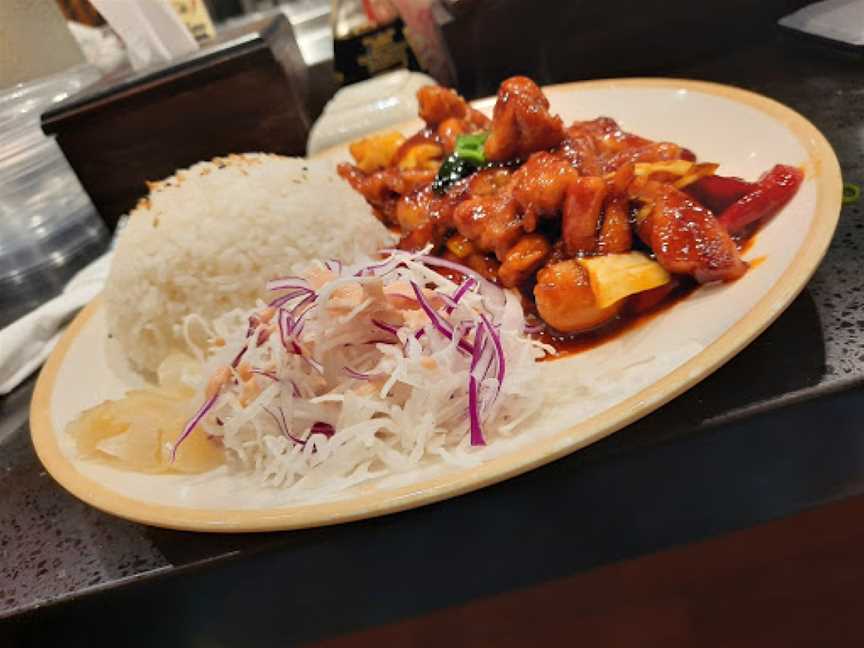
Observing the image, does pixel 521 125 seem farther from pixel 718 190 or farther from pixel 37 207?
pixel 37 207

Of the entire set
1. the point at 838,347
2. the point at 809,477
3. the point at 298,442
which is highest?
the point at 298,442

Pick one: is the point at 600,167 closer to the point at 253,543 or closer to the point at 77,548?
the point at 253,543

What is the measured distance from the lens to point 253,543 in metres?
1.16

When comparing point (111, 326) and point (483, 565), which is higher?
point (111, 326)

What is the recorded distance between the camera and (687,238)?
1.35 metres

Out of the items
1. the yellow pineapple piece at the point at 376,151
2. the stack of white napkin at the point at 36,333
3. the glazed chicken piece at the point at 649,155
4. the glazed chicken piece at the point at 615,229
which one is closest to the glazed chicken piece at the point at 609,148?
the glazed chicken piece at the point at 649,155

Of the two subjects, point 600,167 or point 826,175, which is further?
point 600,167

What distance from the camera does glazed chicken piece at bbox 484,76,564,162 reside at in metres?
1.70

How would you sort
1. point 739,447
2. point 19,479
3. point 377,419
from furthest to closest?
point 19,479 < point 377,419 < point 739,447

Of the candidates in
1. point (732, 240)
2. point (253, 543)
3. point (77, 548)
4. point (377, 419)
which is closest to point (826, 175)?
point (732, 240)

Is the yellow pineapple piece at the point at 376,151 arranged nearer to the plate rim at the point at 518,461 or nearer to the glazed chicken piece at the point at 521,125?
the glazed chicken piece at the point at 521,125

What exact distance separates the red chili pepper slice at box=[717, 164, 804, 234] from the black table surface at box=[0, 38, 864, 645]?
0.16 meters

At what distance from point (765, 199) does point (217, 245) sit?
1.23m

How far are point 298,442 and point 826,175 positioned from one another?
1.02m
